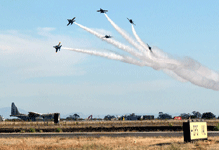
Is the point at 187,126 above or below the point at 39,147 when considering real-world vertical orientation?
above

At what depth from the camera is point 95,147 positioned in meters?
35.5

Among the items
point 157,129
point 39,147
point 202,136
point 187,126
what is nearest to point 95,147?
point 39,147

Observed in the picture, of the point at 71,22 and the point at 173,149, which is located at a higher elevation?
the point at 71,22

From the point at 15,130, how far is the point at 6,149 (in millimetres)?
32818

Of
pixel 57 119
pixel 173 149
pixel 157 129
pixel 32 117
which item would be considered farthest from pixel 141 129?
pixel 32 117

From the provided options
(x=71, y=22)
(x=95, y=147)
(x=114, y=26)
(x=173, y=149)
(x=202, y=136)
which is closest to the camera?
(x=173, y=149)

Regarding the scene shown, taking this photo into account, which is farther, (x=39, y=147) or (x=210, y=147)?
(x=39, y=147)

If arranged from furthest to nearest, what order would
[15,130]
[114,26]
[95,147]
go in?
[15,130], [114,26], [95,147]

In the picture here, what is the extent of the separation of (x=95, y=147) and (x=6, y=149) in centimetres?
1104

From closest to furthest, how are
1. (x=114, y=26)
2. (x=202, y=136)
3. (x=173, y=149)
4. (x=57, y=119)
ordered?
1. (x=173, y=149)
2. (x=202, y=136)
3. (x=114, y=26)
4. (x=57, y=119)

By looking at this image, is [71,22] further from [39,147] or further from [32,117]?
[32,117]

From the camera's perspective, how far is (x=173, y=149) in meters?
31.2

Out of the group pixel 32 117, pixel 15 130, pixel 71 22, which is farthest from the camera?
pixel 32 117

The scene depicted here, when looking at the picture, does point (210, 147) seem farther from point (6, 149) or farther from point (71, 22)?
point (71, 22)
